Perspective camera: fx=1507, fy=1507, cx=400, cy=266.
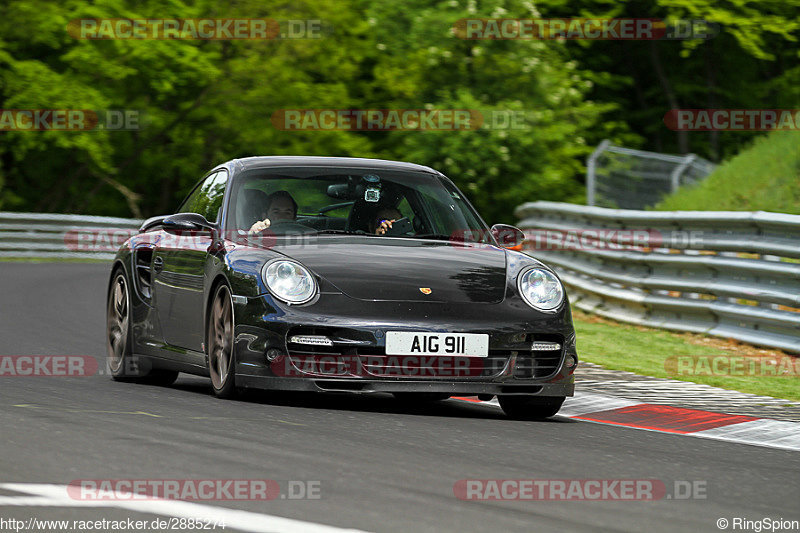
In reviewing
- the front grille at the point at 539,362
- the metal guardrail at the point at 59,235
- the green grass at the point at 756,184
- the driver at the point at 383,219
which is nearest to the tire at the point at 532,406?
the front grille at the point at 539,362

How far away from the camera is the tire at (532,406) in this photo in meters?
8.23

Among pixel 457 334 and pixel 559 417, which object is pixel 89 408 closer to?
pixel 457 334

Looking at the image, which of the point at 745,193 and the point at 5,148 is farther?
the point at 5,148

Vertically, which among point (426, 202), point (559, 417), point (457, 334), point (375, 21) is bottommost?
point (559, 417)

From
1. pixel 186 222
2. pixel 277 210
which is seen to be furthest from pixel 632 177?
pixel 186 222

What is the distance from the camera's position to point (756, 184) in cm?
1767

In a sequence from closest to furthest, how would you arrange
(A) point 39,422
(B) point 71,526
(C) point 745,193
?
(B) point 71,526 < (A) point 39,422 < (C) point 745,193

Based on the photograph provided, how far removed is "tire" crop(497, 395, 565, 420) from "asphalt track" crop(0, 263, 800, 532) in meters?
0.09

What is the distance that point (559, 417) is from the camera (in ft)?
27.6

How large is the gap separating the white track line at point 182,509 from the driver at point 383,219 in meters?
3.97

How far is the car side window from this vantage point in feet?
30.0

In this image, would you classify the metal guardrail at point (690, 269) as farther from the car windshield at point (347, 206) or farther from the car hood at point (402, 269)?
the car hood at point (402, 269)

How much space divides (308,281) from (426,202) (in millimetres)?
1708

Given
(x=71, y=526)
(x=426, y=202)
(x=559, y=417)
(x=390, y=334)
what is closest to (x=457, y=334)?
(x=390, y=334)
